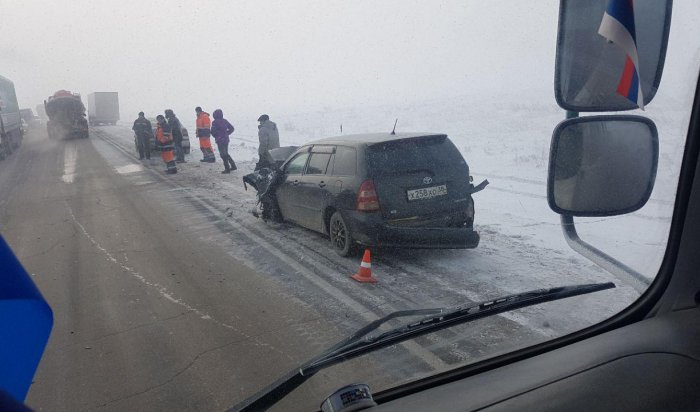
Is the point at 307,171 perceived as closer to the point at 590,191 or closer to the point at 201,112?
the point at 590,191

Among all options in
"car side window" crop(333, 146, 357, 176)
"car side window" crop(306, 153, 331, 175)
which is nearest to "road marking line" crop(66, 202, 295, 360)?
"car side window" crop(333, 146, 357, 176)

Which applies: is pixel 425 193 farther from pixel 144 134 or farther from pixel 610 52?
pixel 144 134

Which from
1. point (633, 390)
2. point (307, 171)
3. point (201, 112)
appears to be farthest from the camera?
point (201, 112)

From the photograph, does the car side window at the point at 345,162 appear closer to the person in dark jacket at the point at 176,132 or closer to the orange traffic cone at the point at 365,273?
the orange traffic cone at the point at 365,273

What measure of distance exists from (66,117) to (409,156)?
2376 cm

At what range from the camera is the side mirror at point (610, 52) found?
1767 millimetres

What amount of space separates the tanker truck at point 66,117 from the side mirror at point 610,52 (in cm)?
2535

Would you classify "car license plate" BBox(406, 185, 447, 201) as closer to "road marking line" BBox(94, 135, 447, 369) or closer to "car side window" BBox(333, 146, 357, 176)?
"car side window" BBox(333, 146, 357, 176)

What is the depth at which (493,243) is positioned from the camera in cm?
601

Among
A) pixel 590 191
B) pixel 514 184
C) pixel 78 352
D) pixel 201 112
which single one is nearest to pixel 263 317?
pixel 78 352

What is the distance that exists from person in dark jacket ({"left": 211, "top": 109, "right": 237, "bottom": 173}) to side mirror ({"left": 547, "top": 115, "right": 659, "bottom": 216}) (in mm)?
13516

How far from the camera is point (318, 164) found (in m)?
6.64

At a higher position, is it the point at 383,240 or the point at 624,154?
the point at 624,154

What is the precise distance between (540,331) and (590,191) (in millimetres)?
658
